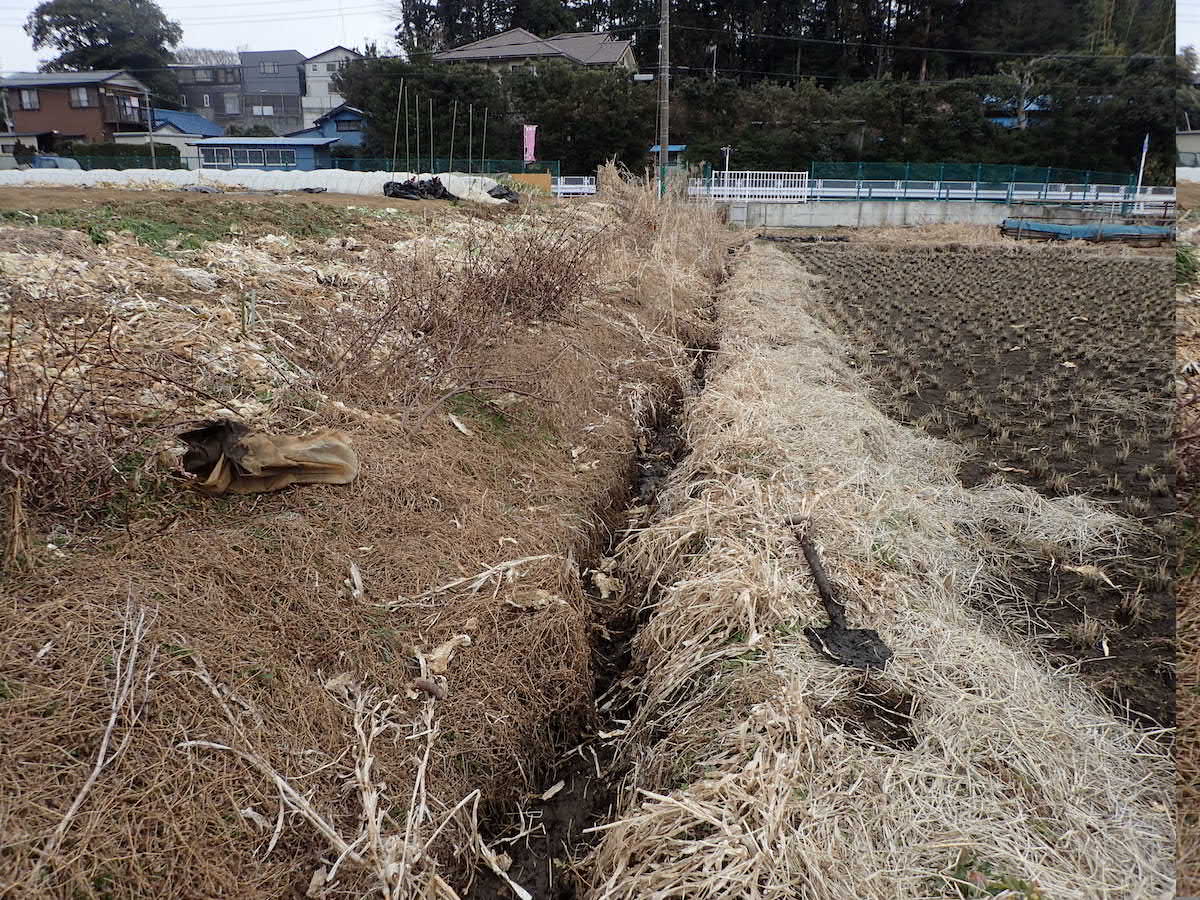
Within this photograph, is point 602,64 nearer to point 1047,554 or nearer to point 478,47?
point 478,47

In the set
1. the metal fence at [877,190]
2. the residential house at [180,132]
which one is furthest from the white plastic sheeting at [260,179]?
the residential house at [180,132]

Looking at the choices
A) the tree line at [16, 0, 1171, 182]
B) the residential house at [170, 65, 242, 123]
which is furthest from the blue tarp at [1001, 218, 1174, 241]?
the residential house at [170, 65, 242, 123]

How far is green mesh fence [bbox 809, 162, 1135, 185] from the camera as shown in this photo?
2406 centimetres

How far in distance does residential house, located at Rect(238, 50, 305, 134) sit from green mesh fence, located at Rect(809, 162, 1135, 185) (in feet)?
82.3

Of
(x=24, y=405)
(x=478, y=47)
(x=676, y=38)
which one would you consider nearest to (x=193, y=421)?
(x=24, y=405)

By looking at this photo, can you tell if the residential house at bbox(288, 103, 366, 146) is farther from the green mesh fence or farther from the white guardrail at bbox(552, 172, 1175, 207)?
the green mesh fence

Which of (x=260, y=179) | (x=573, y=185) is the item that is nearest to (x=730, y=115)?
(x=573, y=185)

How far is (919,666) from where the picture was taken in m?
2.65

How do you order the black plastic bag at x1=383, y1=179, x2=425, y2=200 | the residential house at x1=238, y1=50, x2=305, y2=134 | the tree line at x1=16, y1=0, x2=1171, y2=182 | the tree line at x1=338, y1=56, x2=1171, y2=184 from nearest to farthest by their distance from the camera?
the black plastic bag at x1=383, y1=179, x2=425, y2=200, the tree line at x1=16, y1=0, x2=1171, y2=182, the tree line at x1=338, y1=56, x2=1171, y2=184, the residential house at x1=238, y1=50, x2=305, y2=134

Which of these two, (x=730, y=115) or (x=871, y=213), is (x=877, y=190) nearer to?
(x=871, y=213)

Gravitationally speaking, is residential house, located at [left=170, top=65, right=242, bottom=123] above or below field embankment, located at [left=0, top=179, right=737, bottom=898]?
above

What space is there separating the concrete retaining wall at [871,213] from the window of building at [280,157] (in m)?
18.6

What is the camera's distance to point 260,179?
20375 mm

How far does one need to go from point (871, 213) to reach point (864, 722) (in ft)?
79.2
